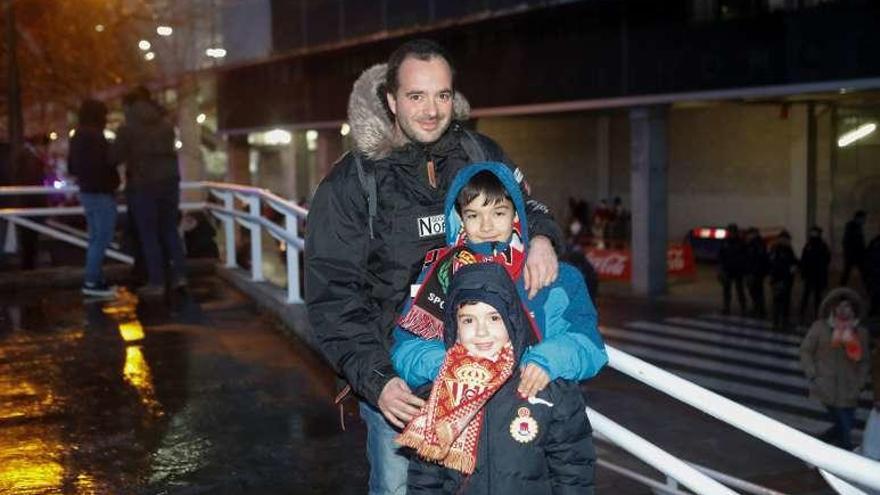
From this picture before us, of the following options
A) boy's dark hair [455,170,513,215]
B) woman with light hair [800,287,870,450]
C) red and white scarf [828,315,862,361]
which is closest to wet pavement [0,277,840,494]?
woman with light hair [800,287,870,450]

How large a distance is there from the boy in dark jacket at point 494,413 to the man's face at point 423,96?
1.85 ft

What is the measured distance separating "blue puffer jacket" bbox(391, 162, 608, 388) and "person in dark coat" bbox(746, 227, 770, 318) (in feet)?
56.9

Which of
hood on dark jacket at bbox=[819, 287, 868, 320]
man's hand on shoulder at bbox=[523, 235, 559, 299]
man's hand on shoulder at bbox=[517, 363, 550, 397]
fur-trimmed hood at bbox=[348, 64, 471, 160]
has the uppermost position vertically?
fur-trimmed hood at bbox=[348, 64, 471, 160]

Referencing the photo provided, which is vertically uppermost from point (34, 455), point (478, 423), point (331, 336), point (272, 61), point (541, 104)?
point (272, 61)

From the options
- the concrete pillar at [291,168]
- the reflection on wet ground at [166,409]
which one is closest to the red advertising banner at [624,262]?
the concrete pillar at [291,168]

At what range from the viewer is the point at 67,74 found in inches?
1109

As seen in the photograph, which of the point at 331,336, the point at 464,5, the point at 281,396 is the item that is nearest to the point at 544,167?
the point at 464,5

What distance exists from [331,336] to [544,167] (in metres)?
31.4

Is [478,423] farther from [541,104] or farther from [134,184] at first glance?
[541,104]

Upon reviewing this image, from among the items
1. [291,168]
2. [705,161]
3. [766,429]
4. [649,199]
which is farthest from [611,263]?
[766,429]

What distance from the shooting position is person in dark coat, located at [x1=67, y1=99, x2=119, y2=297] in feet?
31.1

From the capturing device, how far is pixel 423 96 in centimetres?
315

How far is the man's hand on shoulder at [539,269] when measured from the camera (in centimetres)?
288

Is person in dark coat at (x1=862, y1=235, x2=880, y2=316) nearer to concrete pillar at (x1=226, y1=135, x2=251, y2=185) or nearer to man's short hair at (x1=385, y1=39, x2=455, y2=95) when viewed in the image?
man's short hair at (x1=385, y1=39, x2=455, y2=95)
